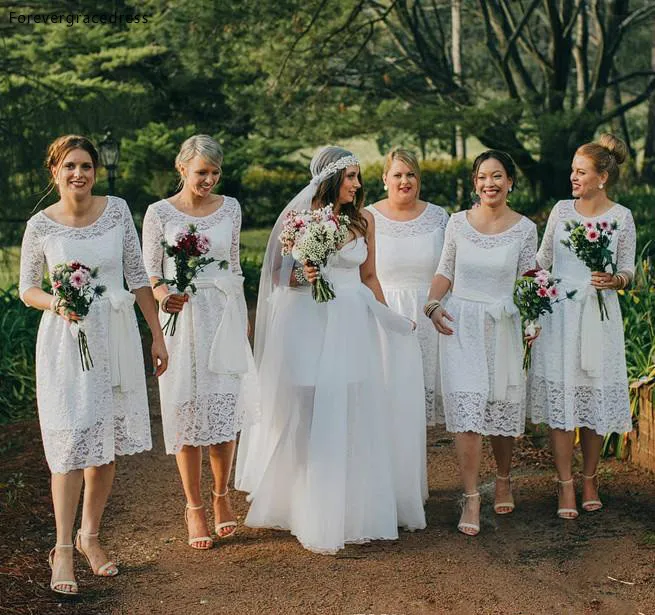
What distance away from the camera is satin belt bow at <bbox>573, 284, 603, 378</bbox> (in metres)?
5.89

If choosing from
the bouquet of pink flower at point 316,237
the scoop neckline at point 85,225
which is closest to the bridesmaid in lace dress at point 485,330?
the bouquet of pink flower at point 316,237

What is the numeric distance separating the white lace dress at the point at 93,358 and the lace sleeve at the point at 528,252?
2230mm

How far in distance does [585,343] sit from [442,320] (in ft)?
2.82

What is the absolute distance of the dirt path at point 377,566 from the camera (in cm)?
479

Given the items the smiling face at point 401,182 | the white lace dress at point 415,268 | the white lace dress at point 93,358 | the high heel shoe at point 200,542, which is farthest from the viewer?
the white lace dress at point 415,268

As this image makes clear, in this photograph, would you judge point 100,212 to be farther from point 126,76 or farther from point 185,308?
point 126,76

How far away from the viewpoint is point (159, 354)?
17.2 ft

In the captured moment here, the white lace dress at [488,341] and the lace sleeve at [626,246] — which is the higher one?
the lace sleeve at [626,246]

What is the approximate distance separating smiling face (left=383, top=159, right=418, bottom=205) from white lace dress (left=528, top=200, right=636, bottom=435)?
110 centimetres

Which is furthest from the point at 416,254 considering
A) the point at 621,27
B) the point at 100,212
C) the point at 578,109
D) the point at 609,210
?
the point at 621,27

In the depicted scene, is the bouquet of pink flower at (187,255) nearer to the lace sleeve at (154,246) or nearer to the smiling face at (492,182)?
the lace sleeve at (154,246)

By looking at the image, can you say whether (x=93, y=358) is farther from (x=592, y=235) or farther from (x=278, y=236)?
(x=592, y=235)

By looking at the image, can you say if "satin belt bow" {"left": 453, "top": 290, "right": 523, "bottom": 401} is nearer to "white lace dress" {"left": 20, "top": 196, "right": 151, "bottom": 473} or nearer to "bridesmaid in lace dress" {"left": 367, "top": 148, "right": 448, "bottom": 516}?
"bridesmaid in lace dress" {"left": 367, "top": 148, "right": 448, "bottom": 516}

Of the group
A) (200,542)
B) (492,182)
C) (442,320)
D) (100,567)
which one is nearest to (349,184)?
(492,182)
